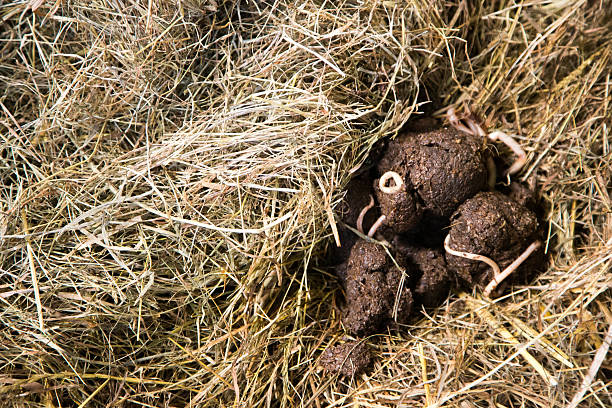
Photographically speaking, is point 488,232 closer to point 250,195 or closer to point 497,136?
point 497,136

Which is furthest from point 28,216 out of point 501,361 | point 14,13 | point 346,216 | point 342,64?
point 501,361

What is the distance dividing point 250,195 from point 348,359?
66cm

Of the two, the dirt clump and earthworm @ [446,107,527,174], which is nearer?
the dirt clump

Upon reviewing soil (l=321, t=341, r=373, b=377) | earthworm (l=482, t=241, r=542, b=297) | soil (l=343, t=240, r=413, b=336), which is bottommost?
soil (l=321, t=341, r=373, b=377)

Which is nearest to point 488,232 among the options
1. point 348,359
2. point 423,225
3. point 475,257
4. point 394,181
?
point 475,257

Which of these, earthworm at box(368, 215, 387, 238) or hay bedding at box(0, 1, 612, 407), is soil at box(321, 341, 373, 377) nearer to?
hay bedding at box(0, 1, 612, 407)

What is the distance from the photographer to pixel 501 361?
1.63m

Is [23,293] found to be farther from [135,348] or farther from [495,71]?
[495,71]

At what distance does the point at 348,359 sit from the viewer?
5.50 feet

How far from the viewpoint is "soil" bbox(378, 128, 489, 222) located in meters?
1.69

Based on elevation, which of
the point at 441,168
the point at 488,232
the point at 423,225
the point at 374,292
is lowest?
the point at 374,292

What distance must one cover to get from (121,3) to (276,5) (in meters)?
0.57

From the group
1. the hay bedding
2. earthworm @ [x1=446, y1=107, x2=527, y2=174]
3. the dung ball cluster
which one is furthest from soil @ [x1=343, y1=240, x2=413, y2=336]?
earthworm @ [x1=446, y1=107, x2=527, y2=174]

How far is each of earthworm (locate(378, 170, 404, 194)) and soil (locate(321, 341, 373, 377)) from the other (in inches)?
21.2
